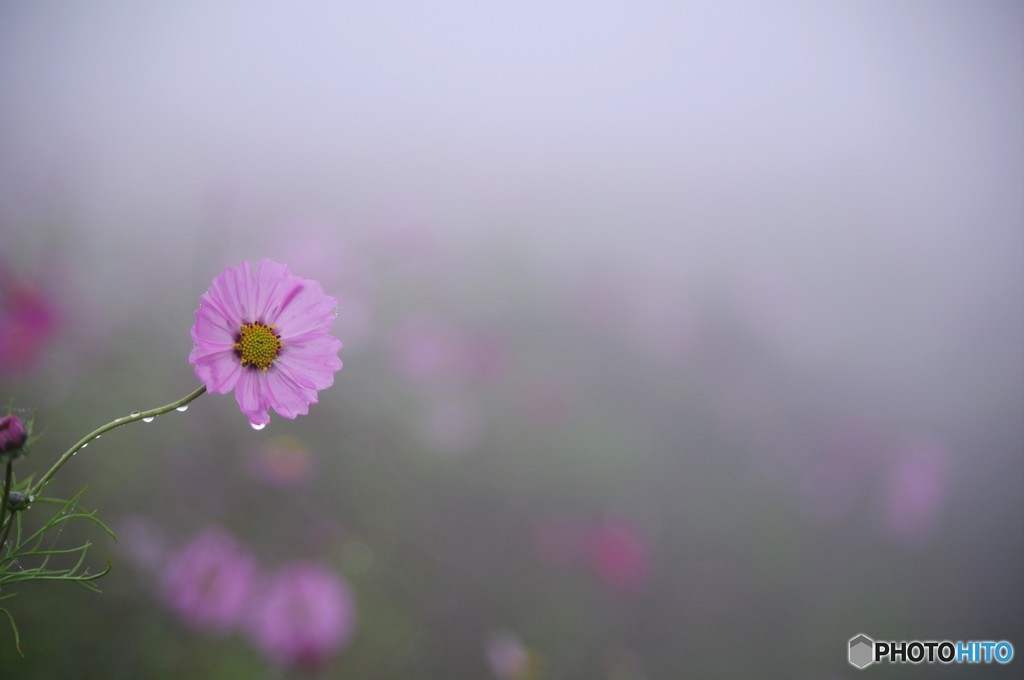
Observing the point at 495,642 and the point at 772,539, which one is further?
the point at 772,539

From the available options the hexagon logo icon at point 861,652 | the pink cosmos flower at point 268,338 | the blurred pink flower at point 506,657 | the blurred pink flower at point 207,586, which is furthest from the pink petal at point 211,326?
the hexagon logo icon at point 861,652

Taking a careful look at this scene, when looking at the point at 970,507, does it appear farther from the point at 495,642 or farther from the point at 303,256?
the point at 303,256

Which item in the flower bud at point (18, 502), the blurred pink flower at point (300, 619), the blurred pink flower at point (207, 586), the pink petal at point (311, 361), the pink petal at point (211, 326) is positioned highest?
the pink petal at point (211, 326)

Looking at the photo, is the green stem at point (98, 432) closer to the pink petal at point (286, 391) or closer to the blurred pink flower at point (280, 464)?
the pink petal at point (286, 391)

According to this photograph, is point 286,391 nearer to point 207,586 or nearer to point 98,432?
point 98,432

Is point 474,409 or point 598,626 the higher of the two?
point 474,409

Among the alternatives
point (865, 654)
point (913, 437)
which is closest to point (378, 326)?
point (865, 654)

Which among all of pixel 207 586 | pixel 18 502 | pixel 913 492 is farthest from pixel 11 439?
pixel 913 492
